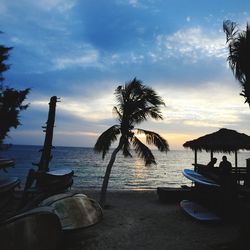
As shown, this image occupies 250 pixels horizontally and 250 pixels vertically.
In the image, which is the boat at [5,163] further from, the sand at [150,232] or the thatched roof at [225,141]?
the thatched roof at [225,141]

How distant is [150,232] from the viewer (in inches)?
407

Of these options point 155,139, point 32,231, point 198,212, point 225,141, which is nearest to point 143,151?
point 155,139

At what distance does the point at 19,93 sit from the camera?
2320cm

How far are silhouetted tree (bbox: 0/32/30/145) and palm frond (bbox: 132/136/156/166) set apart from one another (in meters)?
11.1

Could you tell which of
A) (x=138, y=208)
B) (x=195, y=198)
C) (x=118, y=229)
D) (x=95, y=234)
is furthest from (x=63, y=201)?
(x=195, y=198)

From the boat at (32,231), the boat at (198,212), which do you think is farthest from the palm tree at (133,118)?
the boat at (32,231)

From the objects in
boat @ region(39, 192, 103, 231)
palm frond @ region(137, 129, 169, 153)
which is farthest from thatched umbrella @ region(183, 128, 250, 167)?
boat @ region(39, 192, 103, 231)

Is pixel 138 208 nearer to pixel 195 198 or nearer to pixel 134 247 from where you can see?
pixel 195 198

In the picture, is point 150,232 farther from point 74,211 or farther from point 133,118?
point 133,118

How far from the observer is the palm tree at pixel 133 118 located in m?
15.8

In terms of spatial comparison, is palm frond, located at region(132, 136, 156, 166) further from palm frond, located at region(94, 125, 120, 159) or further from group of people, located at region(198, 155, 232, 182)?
group of people, located at region(198, 155, 232, 182)

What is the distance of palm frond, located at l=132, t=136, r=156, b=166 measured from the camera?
16094 mm

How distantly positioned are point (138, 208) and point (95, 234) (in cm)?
481

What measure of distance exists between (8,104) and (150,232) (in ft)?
55.4
